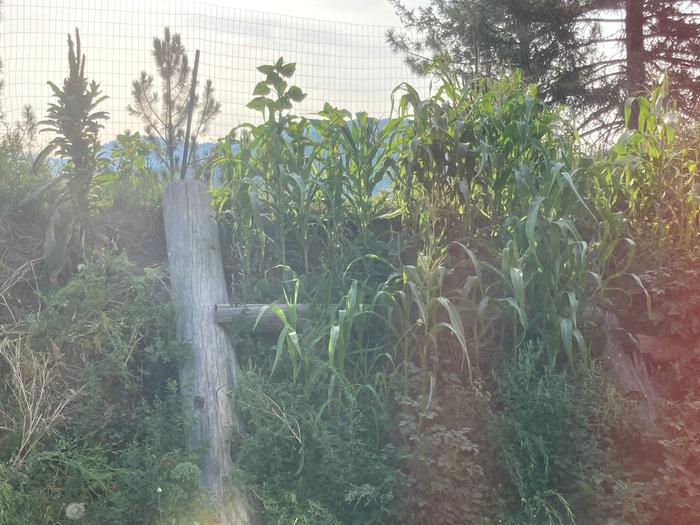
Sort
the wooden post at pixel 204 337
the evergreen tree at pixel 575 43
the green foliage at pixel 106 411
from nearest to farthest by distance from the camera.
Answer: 1. the green foliage at pixel 106 411
2. the wooden post at pixel 204 337
3. the evergreen tree at pixel 575 43

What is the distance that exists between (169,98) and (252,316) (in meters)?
3.62

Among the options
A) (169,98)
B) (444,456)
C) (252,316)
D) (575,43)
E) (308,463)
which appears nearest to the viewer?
(444,456)

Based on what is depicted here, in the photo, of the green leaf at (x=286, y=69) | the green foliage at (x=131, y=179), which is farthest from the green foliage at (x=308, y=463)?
the green leaf at (x=286, y=69)

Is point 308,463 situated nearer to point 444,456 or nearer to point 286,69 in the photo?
point 444,456

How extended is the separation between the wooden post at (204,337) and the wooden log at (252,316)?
0.06m

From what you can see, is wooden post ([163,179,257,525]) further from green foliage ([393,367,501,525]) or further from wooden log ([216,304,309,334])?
green foliage ([393,367,501,525])

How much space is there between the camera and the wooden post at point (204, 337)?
4.02 m

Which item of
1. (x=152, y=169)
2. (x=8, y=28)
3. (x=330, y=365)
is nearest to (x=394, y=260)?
(x=330, y=365)

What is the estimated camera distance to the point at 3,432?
402 cm

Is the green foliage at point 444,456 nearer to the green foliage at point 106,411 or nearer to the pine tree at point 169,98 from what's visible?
the green foliage at point 106,411

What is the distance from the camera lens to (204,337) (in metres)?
4.55

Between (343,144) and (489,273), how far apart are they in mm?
1223

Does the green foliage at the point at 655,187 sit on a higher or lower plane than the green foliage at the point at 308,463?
higher

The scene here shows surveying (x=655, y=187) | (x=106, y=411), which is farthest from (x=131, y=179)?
(x=655, y=187)
